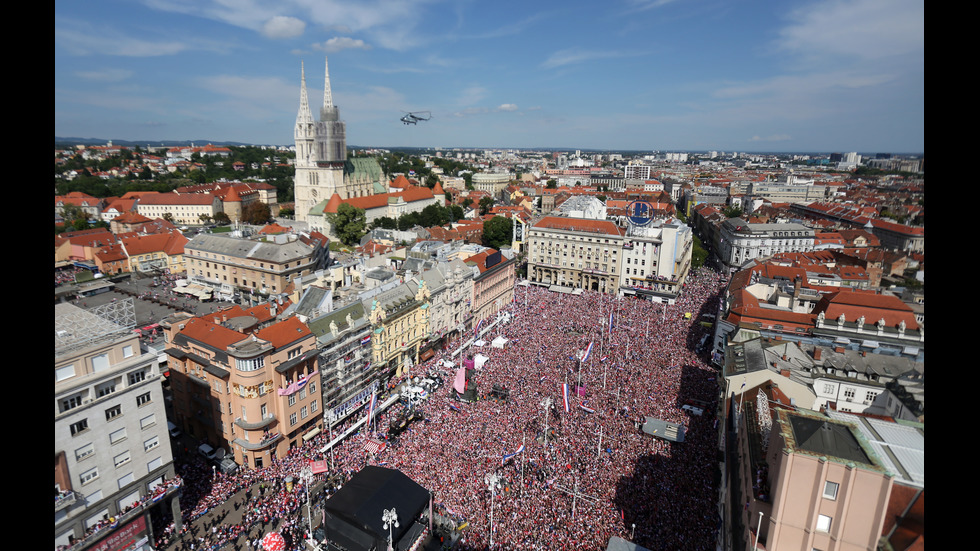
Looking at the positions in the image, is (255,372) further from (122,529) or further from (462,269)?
(462,269)

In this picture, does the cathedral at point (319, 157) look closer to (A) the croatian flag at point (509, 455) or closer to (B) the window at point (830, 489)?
(A) the croatian flag at point (509, 455)

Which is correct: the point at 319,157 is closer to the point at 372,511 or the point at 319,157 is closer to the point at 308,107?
the point at 308,107

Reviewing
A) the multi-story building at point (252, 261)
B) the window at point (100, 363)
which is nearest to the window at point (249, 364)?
the window at point (100, 363)

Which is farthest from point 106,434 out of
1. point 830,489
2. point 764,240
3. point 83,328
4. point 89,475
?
point 764,240

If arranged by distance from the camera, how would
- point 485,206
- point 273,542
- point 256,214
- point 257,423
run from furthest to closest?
point 485,206
point 256,214
point 257,423
point 273,542

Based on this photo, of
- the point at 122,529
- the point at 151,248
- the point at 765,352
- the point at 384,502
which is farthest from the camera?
the point at 151,248
